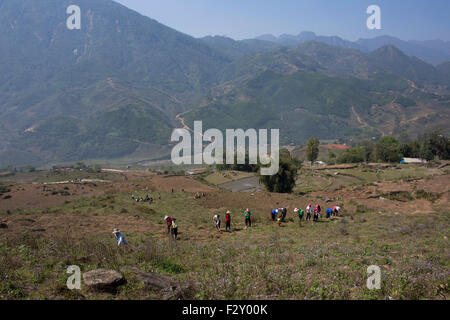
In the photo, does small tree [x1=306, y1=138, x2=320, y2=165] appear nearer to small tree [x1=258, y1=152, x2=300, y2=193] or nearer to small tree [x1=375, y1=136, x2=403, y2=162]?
small tree [x1=375, y1=136, x2=403, y2=162]

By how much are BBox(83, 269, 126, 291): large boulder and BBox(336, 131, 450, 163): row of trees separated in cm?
9518

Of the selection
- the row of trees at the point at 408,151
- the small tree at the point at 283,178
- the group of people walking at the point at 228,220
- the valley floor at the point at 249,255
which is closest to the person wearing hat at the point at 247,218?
the group of people walking at the point at 228,220

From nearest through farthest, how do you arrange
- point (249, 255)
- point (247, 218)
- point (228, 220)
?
1. point (249, 255)
2. point (228, 220)
3. point (247, 218)

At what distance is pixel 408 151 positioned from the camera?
9044 cm

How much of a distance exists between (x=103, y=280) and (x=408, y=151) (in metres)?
106

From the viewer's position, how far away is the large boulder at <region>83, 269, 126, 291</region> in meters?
6.59

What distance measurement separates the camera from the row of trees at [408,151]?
263 ft

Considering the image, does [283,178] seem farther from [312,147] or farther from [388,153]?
[388,153]

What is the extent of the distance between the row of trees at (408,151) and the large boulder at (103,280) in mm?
95177

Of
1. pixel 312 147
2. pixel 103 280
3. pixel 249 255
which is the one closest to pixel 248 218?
pixel 249 255

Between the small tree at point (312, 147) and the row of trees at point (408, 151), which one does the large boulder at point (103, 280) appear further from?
the row of trees at point (408, 151)

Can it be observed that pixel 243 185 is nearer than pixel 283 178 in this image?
No

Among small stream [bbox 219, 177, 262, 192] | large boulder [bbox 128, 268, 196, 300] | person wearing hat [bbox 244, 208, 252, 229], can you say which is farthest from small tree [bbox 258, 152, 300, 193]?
large boulder [bbox 128, 268, 196, 300]
